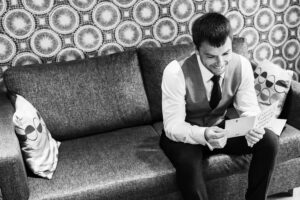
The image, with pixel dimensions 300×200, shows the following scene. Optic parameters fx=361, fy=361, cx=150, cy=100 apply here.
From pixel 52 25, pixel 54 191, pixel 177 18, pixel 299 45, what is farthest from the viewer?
pixel 299 45

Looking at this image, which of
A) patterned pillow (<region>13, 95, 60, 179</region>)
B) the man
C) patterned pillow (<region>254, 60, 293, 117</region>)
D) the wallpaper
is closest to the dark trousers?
the man

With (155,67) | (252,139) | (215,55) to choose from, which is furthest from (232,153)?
(155,67)

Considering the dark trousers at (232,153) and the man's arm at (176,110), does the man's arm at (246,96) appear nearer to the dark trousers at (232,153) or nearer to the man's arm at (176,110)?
the dark trousers at (232,153)

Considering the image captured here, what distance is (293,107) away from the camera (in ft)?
6.81

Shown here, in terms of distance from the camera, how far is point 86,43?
2320 mm

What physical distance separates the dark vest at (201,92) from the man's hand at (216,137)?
0.58 feet

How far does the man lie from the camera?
1.61 metres

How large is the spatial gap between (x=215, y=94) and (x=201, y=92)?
7 centimetres

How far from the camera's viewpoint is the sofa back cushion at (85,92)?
78.6 inches

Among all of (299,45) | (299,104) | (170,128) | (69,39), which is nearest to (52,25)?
(69,39)

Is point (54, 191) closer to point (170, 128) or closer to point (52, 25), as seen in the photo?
point (170, 128)

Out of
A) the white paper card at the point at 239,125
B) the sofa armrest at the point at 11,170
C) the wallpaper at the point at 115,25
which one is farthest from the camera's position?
the wallpaper at the point at 115,25

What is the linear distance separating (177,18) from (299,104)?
0.98 meters

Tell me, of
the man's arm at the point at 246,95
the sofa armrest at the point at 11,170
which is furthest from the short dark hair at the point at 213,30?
the sofa armrest at the point at 11,170
